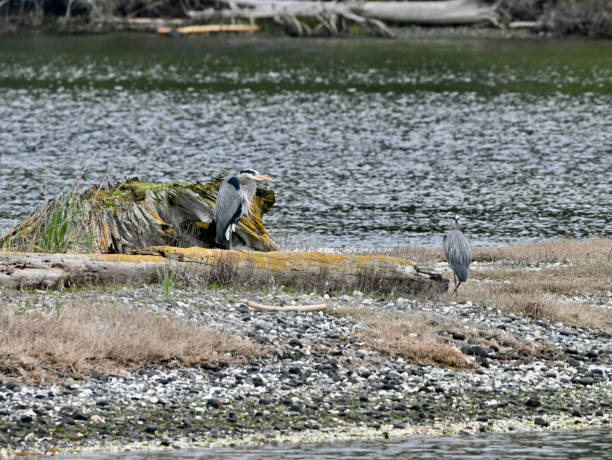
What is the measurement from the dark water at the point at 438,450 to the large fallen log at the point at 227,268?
589cm

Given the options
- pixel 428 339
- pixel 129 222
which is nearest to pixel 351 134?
pixel 129 222

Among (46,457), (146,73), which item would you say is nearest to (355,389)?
(46,457)

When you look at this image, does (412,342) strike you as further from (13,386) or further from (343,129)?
(343,129)

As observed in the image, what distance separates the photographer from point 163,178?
3647 cm

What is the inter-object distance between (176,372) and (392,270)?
18.6 ft

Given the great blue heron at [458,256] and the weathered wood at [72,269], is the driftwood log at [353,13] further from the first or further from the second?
the weathered wood at [72,269]

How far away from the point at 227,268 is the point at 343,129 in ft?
101

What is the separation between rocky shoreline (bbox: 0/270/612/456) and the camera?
38.9 ft

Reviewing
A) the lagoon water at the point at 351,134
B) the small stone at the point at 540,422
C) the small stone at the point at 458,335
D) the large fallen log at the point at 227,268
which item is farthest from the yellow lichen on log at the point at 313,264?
the small stone at the point at 540,422

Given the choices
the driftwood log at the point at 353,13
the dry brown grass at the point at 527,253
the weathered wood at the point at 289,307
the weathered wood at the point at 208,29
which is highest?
the driftwood log at the point at 353,13

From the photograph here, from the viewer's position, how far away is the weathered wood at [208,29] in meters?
89.0

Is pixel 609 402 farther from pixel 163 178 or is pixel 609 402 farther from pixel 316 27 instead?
pixel 316 27

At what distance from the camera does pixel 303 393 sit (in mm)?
13164

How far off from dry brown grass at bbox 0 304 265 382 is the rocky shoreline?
24 centimetres
